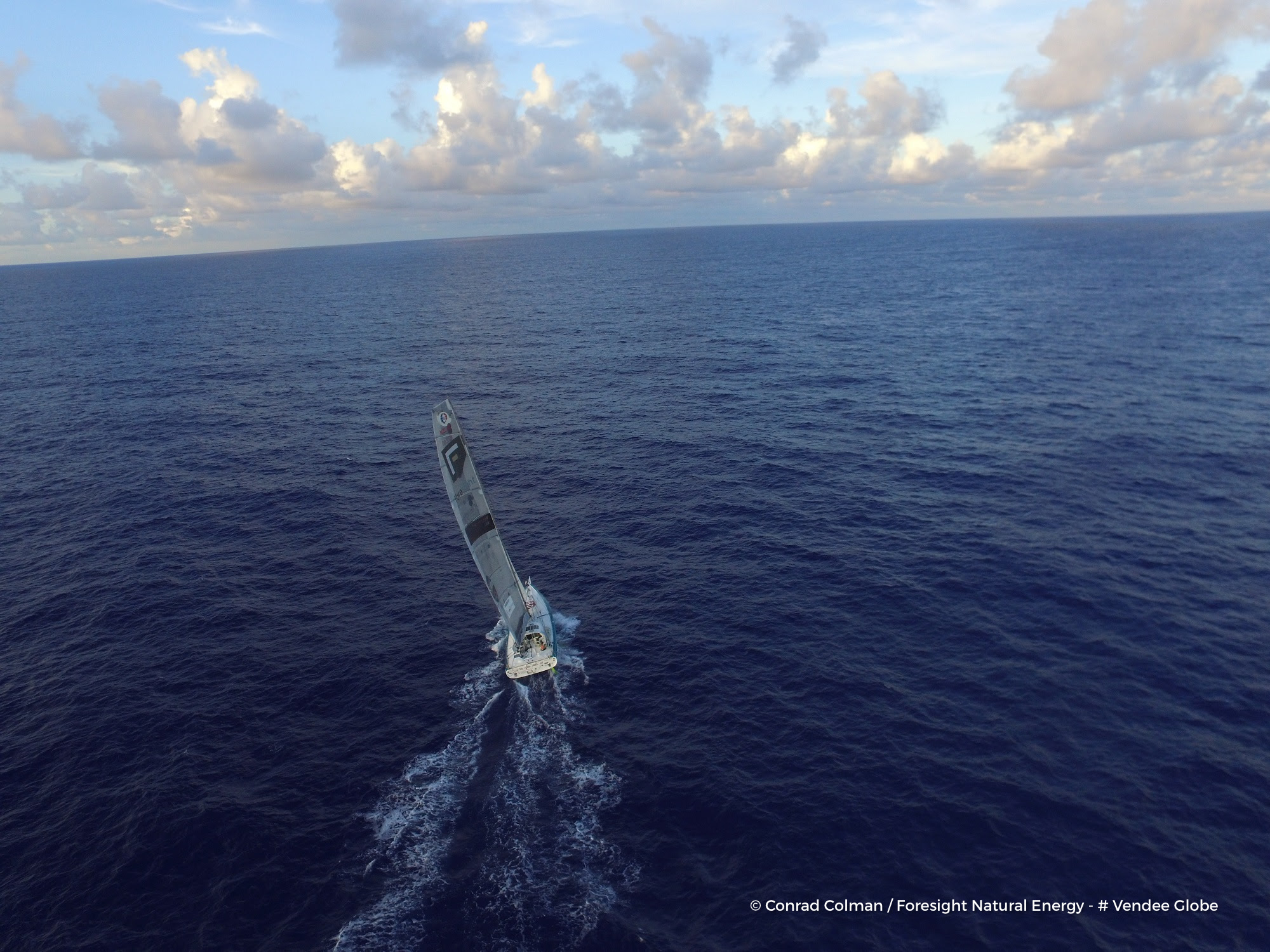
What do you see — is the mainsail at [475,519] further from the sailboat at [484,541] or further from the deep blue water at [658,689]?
the deep blue water at [658,689]

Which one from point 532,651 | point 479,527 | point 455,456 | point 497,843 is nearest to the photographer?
point 497,843

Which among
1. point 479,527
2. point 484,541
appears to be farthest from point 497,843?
point 479,527

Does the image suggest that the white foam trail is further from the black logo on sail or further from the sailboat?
the black logo on sail

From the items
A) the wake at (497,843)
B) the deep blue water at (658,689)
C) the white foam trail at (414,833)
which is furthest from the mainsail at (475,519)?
the white foam trail at (414,833)

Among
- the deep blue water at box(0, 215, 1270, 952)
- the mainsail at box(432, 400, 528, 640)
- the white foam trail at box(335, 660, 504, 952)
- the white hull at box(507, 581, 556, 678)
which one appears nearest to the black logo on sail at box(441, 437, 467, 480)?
the mainsail at box(432, 400, 528, 640)

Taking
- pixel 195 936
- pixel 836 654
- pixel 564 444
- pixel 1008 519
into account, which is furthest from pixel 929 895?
pixel 564 444

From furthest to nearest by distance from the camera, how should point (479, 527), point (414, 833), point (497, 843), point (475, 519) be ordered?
point (479, 527), point (475, 519), point (414, 833), point (497, 843)

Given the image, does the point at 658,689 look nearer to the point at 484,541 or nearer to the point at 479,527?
the point at 484,541
